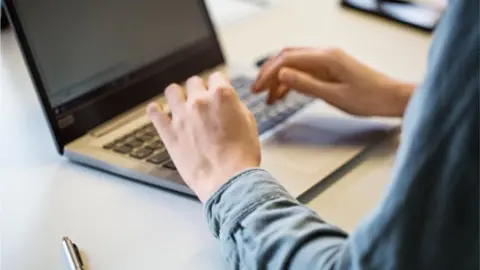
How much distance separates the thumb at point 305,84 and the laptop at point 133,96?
0.10 feet

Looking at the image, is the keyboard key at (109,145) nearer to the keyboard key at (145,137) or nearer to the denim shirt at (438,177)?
the keyboard key at (145,137)

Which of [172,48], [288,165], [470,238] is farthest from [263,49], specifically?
[470,238]

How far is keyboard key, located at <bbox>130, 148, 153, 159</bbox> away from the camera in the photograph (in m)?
0.85

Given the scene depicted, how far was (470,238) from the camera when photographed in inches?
19.9

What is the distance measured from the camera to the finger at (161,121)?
795 mm

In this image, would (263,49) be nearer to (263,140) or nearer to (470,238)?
(263,140)

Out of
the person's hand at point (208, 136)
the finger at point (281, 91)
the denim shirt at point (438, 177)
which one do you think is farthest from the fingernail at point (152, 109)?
the denim shirt at point (438, 177)

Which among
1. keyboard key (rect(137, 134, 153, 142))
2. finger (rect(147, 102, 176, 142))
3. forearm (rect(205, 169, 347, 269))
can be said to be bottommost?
forearm (rect(205, 169, 347, 269))

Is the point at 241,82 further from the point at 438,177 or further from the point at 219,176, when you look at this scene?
the point at 438,177

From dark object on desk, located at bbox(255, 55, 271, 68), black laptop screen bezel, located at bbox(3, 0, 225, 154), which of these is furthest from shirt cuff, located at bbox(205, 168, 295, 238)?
dark object on desk, located at bbox(255, 55, 271, 68)

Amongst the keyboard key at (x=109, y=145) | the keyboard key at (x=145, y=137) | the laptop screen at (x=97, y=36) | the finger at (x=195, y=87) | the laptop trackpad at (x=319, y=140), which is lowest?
the laptop trackpad at (x=319, y=140)

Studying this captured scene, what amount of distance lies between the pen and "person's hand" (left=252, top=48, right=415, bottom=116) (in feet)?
1.15

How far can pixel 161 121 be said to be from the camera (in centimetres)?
80

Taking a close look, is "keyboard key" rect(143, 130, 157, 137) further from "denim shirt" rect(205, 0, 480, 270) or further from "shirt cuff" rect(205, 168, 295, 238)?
"denim shirt" rect(205, 0, 480, 270)
